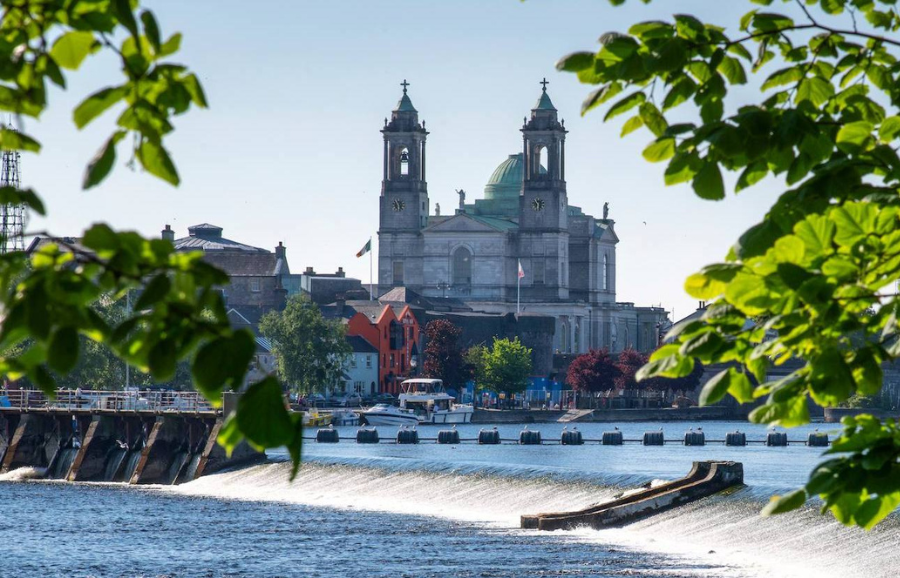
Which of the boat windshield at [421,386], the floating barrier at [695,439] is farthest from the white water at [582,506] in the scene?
the boat windshield at [421,386]

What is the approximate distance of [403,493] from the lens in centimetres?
5591

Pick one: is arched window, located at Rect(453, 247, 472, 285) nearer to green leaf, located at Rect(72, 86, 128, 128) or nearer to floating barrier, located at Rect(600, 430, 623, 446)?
floating barrier, located at Rect(600, 430, 623, 446)

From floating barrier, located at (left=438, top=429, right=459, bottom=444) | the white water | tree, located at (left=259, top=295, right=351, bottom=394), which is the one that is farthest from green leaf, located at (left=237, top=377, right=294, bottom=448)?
tree, located at (left=259, top=295, right=351, bottom=394)

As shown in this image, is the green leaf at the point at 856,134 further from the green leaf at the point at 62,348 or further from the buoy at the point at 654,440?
the buoy at the point at 654,440

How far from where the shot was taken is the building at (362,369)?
484 ft

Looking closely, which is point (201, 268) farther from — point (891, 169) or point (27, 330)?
point (891, 169)

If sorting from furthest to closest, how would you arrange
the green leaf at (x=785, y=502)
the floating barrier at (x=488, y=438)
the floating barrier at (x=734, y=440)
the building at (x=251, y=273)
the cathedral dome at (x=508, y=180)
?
the cathedral dome at (x=508, y=180)
the building at (x=251, y=273)
the floating barrier at (x=488, y=438)
the floating barrier at (x=734, y=440)
the green leaf at (x=785, y=502)

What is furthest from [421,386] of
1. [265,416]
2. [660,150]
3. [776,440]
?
[265,416]

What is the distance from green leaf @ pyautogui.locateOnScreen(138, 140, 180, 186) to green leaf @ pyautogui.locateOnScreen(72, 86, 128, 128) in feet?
0.54

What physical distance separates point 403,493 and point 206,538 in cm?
1144

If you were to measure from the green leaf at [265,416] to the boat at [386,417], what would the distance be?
11679 cm

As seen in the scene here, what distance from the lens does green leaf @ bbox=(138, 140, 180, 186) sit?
5.23 m

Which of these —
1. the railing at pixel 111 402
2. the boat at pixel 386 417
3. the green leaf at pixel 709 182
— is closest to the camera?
the green leaf at pixel 709 182

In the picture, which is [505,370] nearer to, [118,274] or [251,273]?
[251,273]
